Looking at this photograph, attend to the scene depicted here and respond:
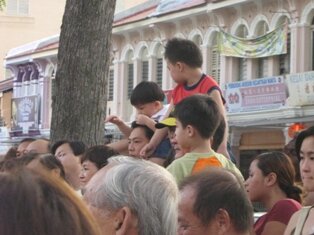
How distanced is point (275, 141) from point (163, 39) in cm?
555

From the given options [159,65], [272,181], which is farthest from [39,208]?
[159,65]

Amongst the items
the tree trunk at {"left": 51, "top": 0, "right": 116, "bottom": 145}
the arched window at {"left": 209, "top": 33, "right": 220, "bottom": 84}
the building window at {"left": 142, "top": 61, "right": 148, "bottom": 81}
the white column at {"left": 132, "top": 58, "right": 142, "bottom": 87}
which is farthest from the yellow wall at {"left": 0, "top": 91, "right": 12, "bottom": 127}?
the tree trunk at {"left": 51, "top": 0, "right": 116, "bottom": 145}

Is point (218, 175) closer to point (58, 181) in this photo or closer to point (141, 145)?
point (58, 181)

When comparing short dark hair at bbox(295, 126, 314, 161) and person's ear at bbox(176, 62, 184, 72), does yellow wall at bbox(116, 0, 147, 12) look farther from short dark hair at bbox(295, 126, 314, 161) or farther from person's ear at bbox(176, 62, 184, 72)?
short dark hair at bbox(295, 126, 314, 161)

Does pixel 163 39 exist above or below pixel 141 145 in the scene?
above

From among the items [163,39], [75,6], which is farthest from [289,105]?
[75,6]

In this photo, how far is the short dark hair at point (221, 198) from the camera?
12.3 ft

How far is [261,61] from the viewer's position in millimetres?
26016

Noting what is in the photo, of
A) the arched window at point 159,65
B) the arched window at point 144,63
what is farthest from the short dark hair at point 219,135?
the arched window at point 144,63

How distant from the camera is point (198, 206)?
12.4 ft

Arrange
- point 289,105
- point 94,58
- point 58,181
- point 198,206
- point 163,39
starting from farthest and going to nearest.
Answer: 1. point 163,39
2. point 289,105
3. point 94,58
4. point 198,206
5. point 58,181

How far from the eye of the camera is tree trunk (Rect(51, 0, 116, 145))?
9.28 m

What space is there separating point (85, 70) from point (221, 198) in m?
5.66

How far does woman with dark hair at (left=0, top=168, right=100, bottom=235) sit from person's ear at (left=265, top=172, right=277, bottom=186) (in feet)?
10.8
